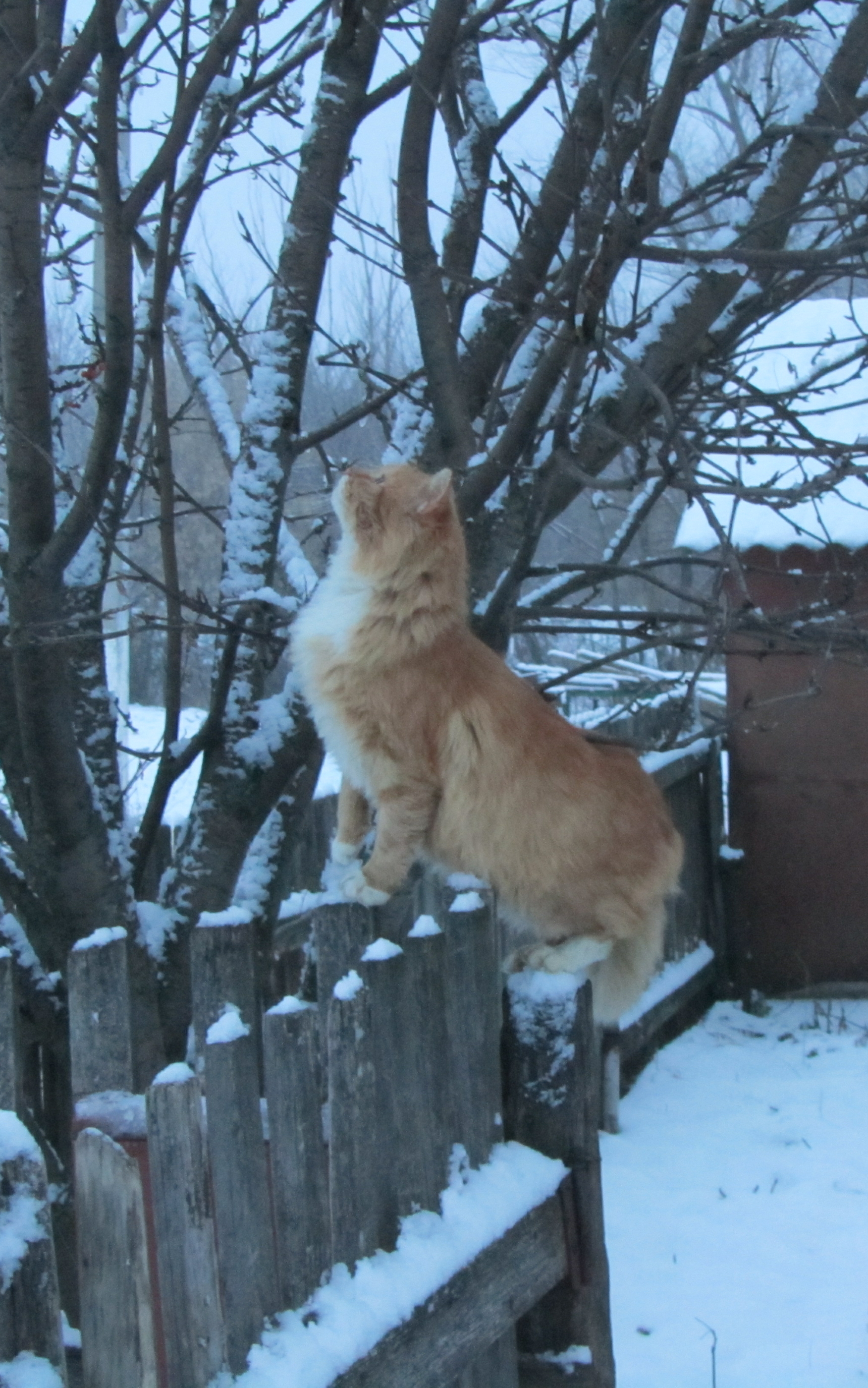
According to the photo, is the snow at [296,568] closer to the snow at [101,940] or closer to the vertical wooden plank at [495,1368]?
the snow at [101,940]

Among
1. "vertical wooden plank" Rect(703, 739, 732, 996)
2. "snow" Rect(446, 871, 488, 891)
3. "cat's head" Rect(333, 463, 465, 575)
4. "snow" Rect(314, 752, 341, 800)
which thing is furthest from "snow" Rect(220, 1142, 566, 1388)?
"vertical wooden plank" Rect(703, 739, 732, 996)

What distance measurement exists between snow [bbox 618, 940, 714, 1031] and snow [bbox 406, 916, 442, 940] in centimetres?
345

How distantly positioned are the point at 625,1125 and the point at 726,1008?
1.95 m

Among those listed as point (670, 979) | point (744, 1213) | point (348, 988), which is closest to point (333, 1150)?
point (348, 988)

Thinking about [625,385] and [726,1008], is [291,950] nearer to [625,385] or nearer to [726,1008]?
[625,385]

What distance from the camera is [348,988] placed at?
1.73 metres

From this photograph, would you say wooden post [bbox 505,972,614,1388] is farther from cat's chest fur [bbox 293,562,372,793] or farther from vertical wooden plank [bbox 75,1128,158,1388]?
vertical wooden plank [bbox 75,1128,158,1388]

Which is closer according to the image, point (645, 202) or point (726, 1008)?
point (645, 202)

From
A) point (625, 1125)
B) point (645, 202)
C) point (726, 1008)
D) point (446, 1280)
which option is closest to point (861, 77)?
point (645, 202)

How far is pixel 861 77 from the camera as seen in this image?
3.04 metres

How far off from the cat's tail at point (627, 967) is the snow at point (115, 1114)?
1.48 meters

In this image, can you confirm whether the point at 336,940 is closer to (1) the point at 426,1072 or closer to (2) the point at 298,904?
(1) the point at 426,1072

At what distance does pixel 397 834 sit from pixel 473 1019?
0.59 metres

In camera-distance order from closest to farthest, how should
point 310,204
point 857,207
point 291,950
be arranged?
point 857,207 < point 310,204 < point 291,950
